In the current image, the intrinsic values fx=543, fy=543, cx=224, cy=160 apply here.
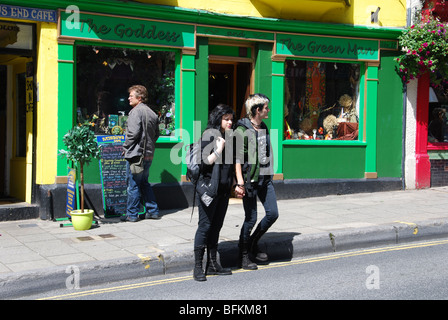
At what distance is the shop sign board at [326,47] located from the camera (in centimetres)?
1106

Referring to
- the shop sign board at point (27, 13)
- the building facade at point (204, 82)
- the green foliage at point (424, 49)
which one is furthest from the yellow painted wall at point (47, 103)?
the green foliage at point (424, 49)

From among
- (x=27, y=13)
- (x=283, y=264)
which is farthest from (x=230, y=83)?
(x=283, y=264)

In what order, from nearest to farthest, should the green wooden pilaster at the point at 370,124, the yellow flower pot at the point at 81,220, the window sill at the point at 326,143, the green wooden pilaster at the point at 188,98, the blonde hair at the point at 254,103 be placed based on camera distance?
the blonde hair at the point at 254,103 → the yellow flower pot at the point at 81,220 → the green wooden pilaster at the point at 188,98 → the window sill at the point at 326,143 → the green wooden pilaster at the point at 370,124

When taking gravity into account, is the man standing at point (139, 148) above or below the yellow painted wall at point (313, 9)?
below

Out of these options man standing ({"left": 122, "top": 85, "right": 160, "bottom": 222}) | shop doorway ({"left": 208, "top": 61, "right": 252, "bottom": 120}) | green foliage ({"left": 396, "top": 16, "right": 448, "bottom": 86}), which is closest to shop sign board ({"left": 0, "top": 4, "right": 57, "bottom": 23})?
man standing ({"left": 122, "top": 85, "right": 160, "bottom": 222})

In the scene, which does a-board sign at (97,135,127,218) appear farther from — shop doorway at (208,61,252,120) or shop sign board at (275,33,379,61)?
shop sign board at (275,33,379,61)

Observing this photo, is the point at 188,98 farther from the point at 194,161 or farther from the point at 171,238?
the point at 194,161

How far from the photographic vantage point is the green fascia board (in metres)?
9.16

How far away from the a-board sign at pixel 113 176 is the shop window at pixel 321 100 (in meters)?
3.74

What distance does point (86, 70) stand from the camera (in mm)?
9578

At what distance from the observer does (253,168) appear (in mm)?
6270

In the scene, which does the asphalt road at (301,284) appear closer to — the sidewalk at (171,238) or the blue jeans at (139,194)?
the sidewalk at (171,238)
